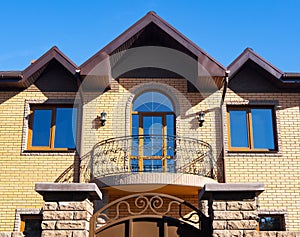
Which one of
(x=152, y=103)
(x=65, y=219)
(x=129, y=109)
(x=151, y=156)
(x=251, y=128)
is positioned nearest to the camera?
(x=65, y=219)

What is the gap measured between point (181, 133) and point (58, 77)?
3664 mm

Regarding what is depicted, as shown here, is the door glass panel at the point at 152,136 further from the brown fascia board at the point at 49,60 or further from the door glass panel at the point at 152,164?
the brown fascia board at the point at 49,60

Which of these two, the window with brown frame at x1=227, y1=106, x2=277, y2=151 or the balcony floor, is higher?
the window with brown frame at x1=227, y1=106, x2=277, y2=151

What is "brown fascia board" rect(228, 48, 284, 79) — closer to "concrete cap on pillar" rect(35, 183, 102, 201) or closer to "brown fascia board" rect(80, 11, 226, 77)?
"brown fascia board" rect(80, 11, 226, 77)

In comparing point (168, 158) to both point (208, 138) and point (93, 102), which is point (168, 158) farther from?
point (93, 102)

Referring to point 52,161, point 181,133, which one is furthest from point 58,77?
point 181,133

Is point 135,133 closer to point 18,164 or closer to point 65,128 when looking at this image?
point 65,128

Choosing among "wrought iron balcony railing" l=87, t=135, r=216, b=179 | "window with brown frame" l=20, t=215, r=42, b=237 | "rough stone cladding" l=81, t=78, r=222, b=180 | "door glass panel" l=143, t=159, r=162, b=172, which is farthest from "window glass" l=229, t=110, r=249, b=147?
"window with brown frame" l=20, t=215, r=42, b=237

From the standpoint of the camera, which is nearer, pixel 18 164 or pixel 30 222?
pixel 30 222

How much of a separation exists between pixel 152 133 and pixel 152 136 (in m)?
0.70

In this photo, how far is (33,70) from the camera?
35.2ft

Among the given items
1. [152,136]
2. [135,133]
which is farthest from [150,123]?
[152,136]

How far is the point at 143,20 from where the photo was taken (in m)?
10.6

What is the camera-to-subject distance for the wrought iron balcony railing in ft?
33.1
